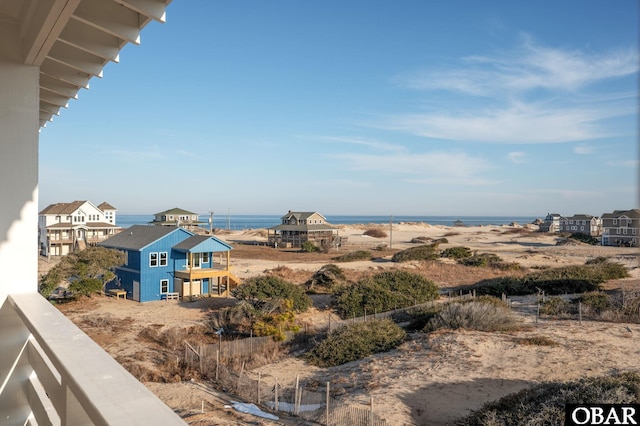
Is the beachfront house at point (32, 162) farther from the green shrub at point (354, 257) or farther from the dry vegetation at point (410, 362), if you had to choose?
the green shrub at point (354, 257)

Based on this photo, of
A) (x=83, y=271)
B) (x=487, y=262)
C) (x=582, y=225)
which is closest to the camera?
(x=83, y=271)

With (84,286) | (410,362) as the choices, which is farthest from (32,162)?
(84,286)

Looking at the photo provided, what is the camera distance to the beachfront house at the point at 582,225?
7738cm

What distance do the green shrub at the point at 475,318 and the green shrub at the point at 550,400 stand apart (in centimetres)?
726

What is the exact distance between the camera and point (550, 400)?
29.7 ft

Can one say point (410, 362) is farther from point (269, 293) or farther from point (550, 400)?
point (269, 293)

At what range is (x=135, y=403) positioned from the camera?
1.17 meters

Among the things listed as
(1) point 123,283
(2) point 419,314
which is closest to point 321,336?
(2) point 419,314

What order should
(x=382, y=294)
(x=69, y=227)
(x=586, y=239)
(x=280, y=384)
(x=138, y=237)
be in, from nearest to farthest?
1. (x=280, y=384)
2. (x=382, y=294)
3. (x=138, y=237)
4. (x=69, y=227)
5. (x=586, y=239)

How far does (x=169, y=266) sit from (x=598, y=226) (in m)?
74.5

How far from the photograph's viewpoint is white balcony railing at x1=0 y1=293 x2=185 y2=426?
1.16 meters

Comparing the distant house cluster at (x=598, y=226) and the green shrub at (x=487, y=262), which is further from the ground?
the distant house cluster at (x=598, y=226)

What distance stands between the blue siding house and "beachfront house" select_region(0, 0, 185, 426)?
2307 cm

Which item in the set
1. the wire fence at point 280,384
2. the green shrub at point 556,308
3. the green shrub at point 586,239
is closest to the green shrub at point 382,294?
the wire fence at point 280,384
